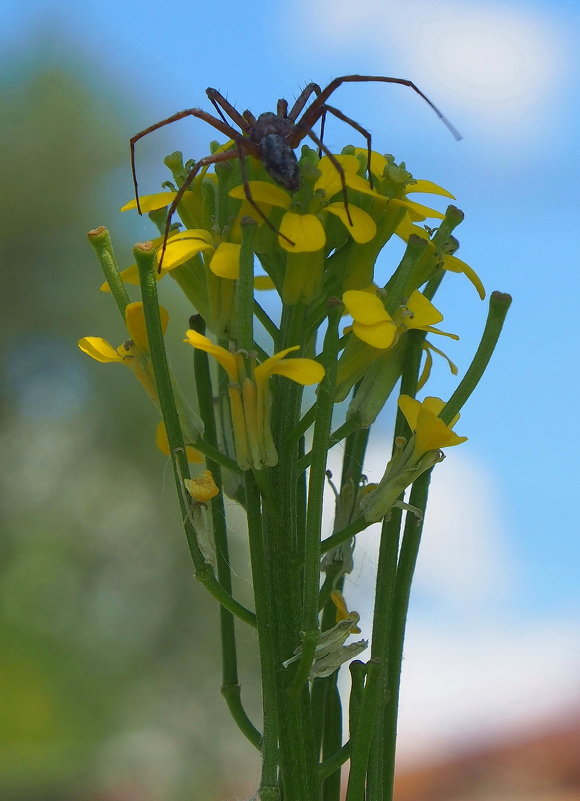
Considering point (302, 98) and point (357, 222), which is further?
point (302, 98)

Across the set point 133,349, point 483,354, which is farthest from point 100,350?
point 483,354

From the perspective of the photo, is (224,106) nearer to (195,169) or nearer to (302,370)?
(195,169)

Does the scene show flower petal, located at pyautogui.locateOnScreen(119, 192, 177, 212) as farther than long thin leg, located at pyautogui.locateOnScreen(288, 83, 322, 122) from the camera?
No

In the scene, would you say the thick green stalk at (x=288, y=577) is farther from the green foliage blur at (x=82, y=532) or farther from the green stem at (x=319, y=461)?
the green foliage blur at (x=82, y=532)

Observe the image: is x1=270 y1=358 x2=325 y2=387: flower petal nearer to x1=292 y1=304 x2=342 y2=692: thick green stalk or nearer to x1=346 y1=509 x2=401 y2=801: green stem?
x1=292 y1=304 x2=342 y2=692: thick green stalk

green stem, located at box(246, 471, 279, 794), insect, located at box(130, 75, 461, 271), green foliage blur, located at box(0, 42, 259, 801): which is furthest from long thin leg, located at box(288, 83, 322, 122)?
green foliage blur, located at box(0, 42, 259, 801)

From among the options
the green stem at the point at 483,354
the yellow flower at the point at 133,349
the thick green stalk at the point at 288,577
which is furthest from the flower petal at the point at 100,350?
the green stem at the point at 483,354

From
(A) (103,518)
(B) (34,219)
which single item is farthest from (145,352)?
(B) (34,219)

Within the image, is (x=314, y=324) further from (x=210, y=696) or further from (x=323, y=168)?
(x=210, y=696)
